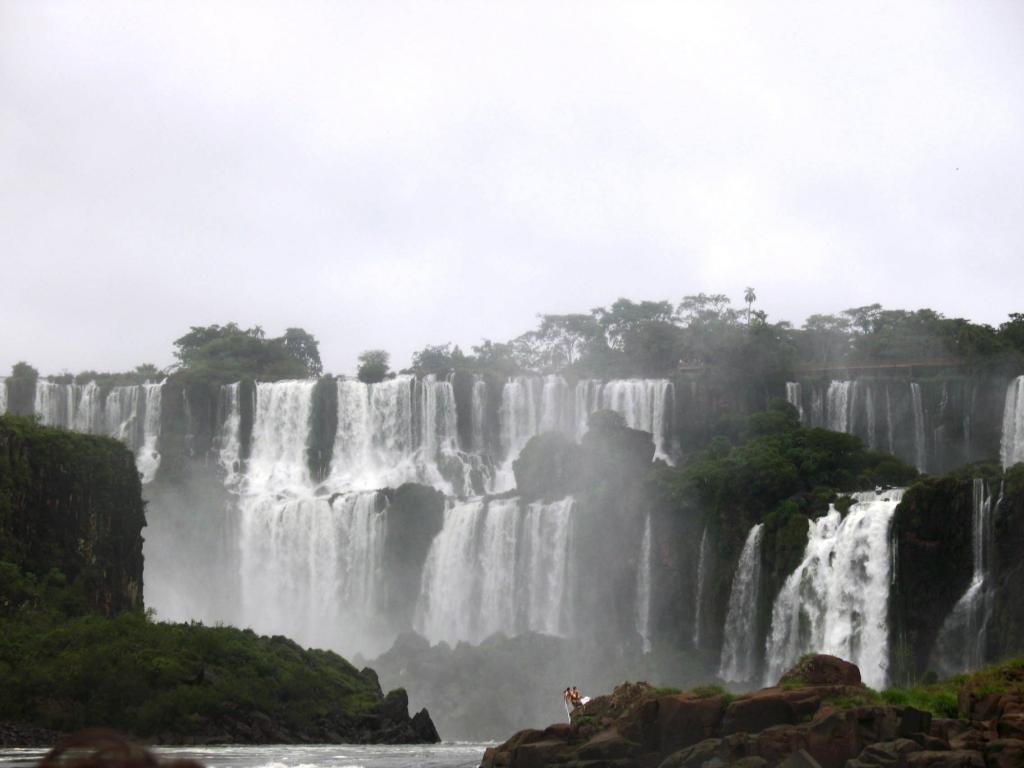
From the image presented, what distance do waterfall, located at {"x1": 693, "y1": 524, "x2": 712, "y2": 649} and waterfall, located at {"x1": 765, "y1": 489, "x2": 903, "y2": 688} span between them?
304 inches

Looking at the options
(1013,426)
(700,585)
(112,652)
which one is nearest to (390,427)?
(700,585)

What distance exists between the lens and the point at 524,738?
130 feet

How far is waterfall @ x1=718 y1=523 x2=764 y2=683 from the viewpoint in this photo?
7206cm

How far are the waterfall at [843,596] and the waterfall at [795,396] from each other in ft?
88.1

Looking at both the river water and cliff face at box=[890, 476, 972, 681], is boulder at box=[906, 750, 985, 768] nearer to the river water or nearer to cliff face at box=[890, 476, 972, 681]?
the river water

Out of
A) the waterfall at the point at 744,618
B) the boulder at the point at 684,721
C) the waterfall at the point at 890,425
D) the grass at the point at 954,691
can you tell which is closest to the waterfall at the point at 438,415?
the waterfall at the point at 890,425

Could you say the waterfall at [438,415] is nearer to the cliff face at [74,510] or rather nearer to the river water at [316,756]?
the cliff face at [74,510]

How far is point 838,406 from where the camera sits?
3757 inches

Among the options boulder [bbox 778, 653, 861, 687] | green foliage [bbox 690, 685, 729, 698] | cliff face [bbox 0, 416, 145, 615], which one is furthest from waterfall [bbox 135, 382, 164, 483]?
boulder [bbox 778, 653, 861, 687]

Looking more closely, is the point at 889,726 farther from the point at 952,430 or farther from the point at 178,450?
the point at 178,450

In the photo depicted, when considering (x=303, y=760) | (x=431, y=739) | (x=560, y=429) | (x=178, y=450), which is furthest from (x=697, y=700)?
(x=178, y=450)

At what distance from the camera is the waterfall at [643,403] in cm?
10131

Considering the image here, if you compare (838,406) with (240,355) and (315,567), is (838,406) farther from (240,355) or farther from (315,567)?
(240,355)

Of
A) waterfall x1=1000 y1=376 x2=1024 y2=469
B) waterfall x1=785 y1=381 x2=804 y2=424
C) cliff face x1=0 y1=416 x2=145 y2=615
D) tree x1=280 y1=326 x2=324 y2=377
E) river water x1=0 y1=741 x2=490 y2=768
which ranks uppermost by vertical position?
tree x1=280 y1=326 x2=324 y2=377
